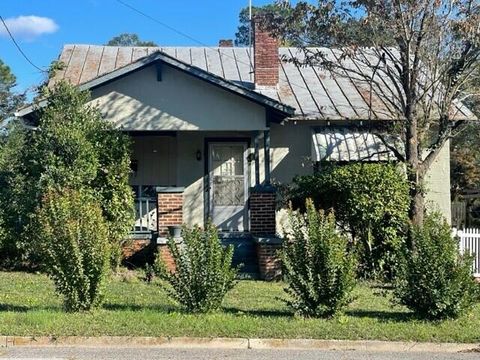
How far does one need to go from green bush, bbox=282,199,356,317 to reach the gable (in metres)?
6.37

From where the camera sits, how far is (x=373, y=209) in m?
12.3

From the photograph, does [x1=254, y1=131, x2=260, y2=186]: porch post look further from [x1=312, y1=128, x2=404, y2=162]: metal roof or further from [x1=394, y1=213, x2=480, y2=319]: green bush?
[x1=394, y1=213, x2=480, y2=319]: green bush

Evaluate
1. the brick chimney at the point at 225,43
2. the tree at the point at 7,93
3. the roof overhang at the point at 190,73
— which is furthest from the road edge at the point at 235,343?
the tree at the point at 7,93

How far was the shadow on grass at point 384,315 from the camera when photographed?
8.82m

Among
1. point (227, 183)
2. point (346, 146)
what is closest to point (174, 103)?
point (227, 183)

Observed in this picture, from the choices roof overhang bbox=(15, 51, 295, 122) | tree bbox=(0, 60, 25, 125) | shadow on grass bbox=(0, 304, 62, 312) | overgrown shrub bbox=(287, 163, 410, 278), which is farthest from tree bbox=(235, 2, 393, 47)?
tree bbox=(0, 60, 25, 125)

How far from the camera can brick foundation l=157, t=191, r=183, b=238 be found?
13.2 metres

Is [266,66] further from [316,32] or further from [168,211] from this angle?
[168,211]

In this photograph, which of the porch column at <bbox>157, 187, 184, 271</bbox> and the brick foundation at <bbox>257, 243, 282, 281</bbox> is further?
the porch column at <bbox>157, 187, 184, 271</bbox>

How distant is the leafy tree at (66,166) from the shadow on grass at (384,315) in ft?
17.9

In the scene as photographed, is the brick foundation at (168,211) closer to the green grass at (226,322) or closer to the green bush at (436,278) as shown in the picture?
the green grass at (226,322)

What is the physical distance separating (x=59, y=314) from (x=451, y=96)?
28.5 ft

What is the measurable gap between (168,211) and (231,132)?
368cm

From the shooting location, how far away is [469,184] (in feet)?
96.3
